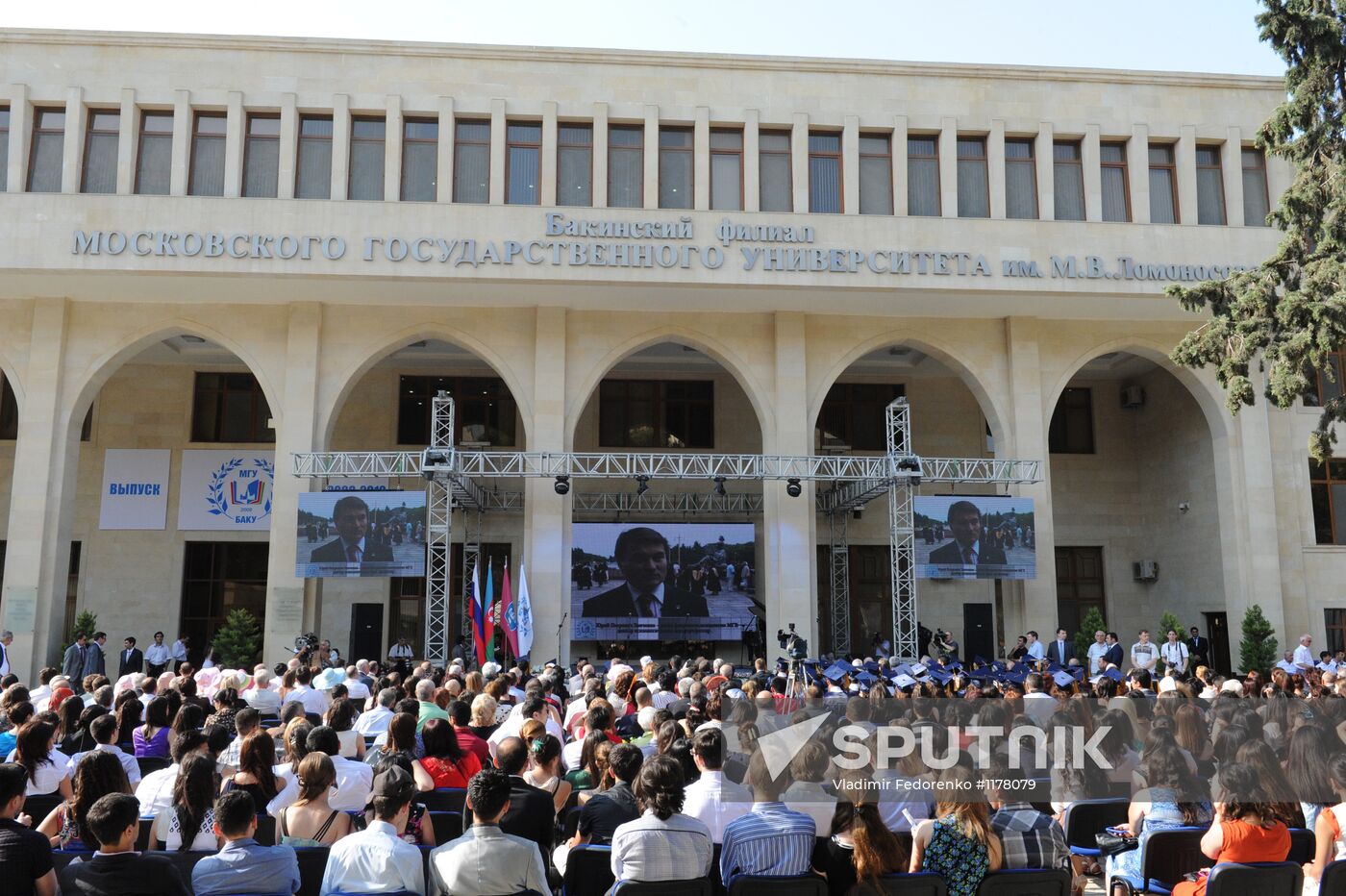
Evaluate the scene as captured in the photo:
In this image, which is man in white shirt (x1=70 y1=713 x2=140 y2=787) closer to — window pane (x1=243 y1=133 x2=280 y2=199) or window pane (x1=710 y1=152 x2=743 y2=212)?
window pane (x1=243 y1=133 x2=280 y2=199)

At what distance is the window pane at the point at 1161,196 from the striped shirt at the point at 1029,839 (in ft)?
63.8

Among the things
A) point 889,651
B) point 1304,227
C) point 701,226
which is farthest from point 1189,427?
point 701,226

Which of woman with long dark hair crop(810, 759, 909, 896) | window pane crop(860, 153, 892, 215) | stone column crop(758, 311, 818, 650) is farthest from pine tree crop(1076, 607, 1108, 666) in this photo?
woman with long dark hair crop(810, 759, 909, 896)

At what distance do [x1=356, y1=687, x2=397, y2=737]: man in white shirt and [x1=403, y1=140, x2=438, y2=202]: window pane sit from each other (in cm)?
1366

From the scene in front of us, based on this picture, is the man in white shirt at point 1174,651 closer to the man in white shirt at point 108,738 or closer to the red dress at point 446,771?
the red dress at point 446,771

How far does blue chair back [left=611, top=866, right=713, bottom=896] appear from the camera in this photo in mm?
4453

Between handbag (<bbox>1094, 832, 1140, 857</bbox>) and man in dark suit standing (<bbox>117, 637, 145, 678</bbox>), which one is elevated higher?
man in dark suit standing (<bbox>117, 637, 145, 678</bbox>)

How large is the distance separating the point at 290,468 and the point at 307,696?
10.7 metres

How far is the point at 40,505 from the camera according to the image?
65.3 ft

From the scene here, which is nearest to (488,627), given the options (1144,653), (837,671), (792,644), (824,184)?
(792,644)

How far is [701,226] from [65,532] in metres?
13.1

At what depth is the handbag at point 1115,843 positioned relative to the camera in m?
5.61

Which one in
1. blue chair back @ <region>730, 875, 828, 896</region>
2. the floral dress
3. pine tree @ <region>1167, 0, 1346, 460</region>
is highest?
pine tree @ <region>1167, 0, 1346, 460</region>

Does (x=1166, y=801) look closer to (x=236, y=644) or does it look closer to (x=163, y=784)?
(x=163, y=784)
